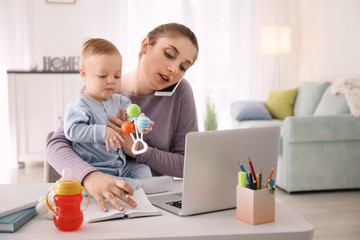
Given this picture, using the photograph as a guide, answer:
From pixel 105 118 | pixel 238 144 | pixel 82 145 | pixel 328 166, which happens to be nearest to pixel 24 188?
pixel 82 145

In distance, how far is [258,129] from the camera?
43.5 inches

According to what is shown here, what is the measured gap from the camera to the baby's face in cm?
125

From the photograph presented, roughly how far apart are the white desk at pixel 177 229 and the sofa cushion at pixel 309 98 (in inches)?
147

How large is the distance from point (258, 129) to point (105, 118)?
18.5 inches

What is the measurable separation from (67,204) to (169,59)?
64 centimetres

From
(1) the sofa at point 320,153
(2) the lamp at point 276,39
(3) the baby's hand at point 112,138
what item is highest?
(2) the lamp at point 276,39

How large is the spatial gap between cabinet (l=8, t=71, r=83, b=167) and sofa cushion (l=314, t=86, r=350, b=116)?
8.46 feet

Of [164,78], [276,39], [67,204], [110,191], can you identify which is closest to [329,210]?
[164,78]

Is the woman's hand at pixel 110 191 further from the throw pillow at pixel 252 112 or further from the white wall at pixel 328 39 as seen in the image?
the white wall at pixel 328 39

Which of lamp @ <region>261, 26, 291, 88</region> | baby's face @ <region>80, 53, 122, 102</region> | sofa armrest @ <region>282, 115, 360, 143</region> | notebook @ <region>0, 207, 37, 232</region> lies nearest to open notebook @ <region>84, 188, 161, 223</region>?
notebook @ <region>0, 207, 37, 232</region>

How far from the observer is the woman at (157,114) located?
114 cm

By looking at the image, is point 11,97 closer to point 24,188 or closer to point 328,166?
point 328,166

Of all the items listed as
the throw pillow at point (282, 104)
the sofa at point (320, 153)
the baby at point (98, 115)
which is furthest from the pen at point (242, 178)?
the throw pillow at point (282, 104)

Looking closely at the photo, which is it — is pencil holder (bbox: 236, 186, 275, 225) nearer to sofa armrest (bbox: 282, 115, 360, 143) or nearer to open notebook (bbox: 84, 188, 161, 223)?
open notebook (bbox: 84, 188, 161, 223)
